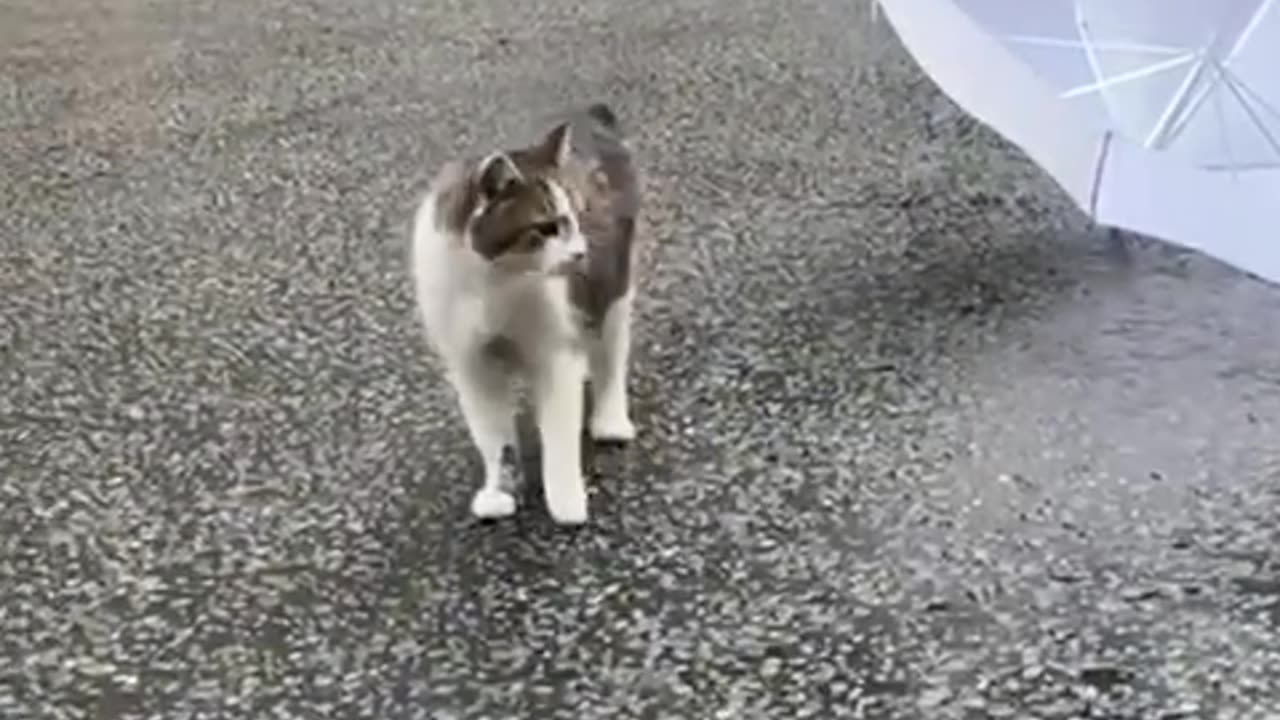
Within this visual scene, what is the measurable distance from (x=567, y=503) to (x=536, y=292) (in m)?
0.12

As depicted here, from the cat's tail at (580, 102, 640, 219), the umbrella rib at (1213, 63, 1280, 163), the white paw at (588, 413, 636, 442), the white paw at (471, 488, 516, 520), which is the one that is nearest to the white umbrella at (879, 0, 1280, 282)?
the umbrella rib at (1213, 63, 1280, 163)

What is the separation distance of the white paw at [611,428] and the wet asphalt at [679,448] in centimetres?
1

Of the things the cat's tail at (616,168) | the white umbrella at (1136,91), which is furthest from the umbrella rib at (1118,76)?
the cat's tail at (616,168)

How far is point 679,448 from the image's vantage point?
46.3 inches

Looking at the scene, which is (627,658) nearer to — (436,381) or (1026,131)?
(436,381)

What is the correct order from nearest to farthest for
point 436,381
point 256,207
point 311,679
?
1. point 311,679
2. point 436,381
3. point 256,207

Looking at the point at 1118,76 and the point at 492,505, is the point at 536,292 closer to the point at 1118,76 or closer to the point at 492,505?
the point at 492,505

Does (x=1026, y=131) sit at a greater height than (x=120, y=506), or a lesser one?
greater

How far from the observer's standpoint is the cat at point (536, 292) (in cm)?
103

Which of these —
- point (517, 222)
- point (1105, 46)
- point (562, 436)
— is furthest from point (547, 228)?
point (1105, 46)

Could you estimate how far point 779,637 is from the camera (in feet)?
3.12

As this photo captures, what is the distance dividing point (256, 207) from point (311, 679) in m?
0.79

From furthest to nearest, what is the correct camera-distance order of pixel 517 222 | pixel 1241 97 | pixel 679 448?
pixel 1241 97 < pixel 679 448 < pixel 517 222

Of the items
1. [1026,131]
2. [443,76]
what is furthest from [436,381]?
[443,76]
